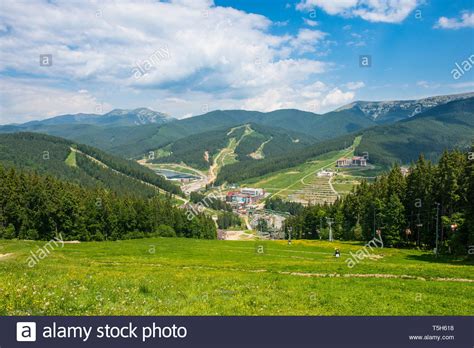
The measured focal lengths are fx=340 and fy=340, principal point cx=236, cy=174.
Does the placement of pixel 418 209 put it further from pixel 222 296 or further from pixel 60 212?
pixel 60 212

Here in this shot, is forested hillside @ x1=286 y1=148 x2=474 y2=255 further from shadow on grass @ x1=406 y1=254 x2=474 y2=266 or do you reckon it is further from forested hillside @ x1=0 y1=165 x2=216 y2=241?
forested hillside @ x1=0 y1=165 x2=216 y2=241

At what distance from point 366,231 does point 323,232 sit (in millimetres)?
20050

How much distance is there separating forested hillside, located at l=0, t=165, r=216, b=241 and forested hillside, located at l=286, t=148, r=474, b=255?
58165 mm

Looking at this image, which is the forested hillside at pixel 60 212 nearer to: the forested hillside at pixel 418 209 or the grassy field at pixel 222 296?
the forested hillside at pixel 418 209

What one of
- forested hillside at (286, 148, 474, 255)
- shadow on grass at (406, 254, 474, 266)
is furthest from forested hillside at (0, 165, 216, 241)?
shadow on grass at (406, 254, 474, 266)

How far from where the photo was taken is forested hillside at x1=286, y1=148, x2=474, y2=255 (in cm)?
5100

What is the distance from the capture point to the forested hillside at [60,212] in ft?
257

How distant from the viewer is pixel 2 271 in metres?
21.1

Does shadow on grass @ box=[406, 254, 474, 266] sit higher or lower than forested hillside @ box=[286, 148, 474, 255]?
lower

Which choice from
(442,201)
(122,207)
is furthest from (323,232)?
(122,207)

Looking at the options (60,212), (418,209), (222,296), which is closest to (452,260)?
(418,209)

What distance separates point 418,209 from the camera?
2778 inches

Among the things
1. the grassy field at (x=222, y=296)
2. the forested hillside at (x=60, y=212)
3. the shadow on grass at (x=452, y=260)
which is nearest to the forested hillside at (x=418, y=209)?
the shadow on grass at (x=452, y=260)

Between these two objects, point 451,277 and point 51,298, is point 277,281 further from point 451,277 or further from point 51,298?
point 451,277
